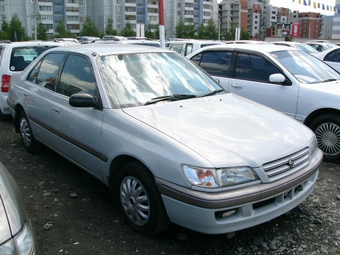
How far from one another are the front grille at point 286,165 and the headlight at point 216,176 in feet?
0.65

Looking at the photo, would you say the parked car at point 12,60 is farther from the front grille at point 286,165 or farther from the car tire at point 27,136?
the front grille at point 286,165

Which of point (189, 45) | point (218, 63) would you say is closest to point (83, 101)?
point (218, 63)

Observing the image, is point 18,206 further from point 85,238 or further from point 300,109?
point 300,109

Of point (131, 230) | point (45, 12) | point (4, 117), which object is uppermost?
point (45, 12)

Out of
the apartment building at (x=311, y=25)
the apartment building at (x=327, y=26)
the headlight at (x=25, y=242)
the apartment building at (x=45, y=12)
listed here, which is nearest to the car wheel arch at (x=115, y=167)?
the headlight at (x=25, y=242)

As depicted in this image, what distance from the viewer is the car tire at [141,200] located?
119 inches

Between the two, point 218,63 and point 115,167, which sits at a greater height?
point 218,63

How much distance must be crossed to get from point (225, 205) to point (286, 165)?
2.30 ft

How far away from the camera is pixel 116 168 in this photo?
345 centimetres

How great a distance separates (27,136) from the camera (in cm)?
553

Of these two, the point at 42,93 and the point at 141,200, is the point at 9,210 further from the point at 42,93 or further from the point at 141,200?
the point at 42,93

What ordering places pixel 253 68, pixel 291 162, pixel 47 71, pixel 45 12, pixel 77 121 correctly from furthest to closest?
1. pixel 45 12
2. pixel 253 68
3. pixel 47 71
4. pixel 77 121
5. pixel 291 162

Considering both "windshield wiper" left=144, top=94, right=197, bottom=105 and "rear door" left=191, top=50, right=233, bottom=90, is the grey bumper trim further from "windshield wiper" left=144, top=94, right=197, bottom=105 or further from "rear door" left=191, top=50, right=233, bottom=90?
"rear door" left=191, top=50, right=233, bottom=90

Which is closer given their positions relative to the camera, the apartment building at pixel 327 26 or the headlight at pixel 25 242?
the headlight at pixel 25 242
